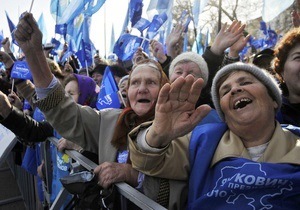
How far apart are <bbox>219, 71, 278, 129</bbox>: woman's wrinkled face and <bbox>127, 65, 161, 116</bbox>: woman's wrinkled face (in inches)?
17.6

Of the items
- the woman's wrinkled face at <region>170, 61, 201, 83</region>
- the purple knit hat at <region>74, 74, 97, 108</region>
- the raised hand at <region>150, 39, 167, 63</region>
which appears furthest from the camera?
the raised hand at <region>150, 39, 167, 63</region>

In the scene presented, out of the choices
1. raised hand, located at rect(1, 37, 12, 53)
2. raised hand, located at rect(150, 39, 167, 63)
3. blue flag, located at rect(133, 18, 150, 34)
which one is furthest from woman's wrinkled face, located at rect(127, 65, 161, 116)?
blue flag, located at rect(133, 18, 150, 34)

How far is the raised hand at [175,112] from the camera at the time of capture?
1298 mm

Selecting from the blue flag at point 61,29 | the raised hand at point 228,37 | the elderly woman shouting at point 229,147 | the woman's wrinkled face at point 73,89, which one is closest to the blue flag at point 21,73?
the woman's wrinkled face at point 73,89

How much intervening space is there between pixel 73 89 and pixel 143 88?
121 centimetres

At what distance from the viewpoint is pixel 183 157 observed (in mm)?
1484

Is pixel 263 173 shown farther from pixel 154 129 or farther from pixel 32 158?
pixel 32 158

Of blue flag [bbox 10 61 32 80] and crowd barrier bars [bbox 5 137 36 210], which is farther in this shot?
crowd barrier bars [bbox 5 137 36 210]

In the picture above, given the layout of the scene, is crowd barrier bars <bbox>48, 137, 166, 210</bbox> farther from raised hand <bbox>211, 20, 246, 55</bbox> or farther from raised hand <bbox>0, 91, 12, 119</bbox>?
raised hand <bbox>211, 20, 246, 55</bbox>

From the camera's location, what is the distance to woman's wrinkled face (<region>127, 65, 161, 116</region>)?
1.84m

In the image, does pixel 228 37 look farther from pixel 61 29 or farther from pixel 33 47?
pixel 61 29

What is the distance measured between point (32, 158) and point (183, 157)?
247cm

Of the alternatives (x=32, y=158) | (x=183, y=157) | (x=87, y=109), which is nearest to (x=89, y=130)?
(x=87, y=109)

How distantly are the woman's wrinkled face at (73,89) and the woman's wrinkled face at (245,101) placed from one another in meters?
1.63
